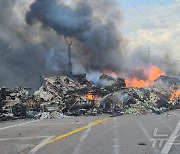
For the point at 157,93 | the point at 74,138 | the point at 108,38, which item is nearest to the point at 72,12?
the point at 108,38

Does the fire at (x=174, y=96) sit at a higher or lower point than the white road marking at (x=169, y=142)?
higher

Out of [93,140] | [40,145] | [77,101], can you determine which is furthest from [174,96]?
[40,145]

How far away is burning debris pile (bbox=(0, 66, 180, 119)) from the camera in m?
21.1

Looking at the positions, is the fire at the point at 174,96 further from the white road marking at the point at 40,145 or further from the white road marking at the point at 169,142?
the white road marking at the point at 40,145

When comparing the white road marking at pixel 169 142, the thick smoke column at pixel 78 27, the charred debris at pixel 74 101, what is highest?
the thick smoke column at pixel 78 27

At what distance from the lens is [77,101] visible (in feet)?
75.0

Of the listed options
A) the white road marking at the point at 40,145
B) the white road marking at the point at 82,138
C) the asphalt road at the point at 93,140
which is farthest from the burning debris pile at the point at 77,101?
the white road marking at the point at 40,145

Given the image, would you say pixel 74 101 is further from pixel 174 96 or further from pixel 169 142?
pixel 169 142

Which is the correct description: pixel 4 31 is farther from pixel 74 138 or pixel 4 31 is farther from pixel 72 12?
pixel 74 138

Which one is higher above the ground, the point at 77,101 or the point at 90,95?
the point at 90,95

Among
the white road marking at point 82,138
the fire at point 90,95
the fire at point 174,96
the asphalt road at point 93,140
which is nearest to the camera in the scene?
the white road marking at point 82,138

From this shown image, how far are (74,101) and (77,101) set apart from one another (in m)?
0.21

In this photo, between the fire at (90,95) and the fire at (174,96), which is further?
the fire at (174,96)

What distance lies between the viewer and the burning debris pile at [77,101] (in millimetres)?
21062
